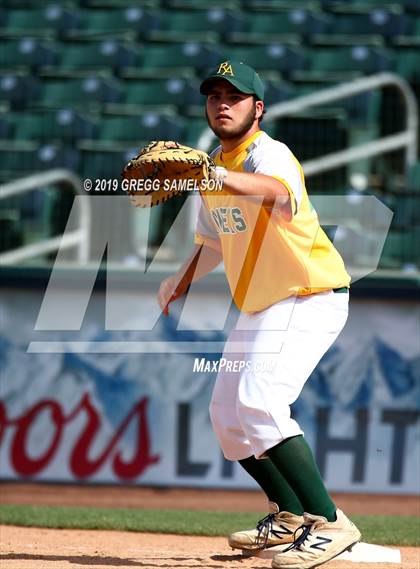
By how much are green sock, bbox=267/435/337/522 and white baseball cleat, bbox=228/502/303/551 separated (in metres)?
0.30

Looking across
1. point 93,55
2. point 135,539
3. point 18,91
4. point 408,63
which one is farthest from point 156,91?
point 135,539

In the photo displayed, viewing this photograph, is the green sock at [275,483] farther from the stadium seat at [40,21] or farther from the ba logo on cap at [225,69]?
the stadium seat at [40,21]

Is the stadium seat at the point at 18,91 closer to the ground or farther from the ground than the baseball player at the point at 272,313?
farther from the ground

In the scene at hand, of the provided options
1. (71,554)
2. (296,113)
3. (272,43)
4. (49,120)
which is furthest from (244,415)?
(272,43)

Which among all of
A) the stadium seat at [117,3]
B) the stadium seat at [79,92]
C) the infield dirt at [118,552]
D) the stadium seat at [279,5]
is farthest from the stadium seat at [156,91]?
the infield dirt at [118,552]

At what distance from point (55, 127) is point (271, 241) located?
570cm

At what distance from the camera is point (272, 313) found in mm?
4254

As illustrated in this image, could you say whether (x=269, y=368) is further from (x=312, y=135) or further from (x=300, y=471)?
(x=312, y=135)

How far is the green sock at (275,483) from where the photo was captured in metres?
4.48

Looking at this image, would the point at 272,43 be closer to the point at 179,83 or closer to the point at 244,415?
the point at 179,83

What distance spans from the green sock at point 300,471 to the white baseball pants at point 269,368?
0.13ft

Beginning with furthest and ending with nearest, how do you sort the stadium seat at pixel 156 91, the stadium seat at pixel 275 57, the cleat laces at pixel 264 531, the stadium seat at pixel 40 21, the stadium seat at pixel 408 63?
the stadium seat at pixel 40 21 → the stadium seat at pixel 275 57 → the stadium seat at pixel 156 91 → the stadium seat at pixel 408 63 → the cleat laces at pixel 264 531

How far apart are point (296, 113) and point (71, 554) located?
4.99 metres

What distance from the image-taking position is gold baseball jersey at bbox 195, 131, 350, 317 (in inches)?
165
